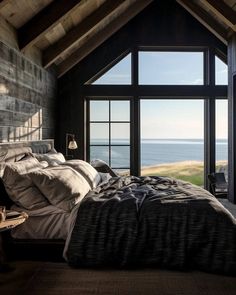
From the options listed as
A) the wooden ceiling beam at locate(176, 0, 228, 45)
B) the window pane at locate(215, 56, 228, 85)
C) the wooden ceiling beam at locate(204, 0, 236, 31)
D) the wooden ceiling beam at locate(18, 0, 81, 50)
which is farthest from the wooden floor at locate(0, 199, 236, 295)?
the window pane at locate(215, 56, 228, 85)

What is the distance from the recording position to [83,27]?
18.5ft

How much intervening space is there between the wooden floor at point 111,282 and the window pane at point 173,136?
4.79 m

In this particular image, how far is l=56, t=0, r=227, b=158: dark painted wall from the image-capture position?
7152 millimetres

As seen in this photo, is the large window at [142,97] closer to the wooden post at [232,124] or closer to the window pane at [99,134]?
the window pane at [99,134]

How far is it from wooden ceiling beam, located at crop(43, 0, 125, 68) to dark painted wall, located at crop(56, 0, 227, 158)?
1351 millimetres

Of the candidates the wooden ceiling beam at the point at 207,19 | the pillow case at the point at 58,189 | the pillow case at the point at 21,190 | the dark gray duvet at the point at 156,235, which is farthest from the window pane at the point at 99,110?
the dark gray duvet at the point at 156,235

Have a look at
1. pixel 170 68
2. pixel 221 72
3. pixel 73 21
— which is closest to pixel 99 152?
pixel 170 68

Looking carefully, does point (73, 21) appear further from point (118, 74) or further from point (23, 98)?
point (118, 74)

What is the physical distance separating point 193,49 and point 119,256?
18.3 feet

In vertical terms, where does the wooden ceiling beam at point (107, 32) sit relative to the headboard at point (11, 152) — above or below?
above

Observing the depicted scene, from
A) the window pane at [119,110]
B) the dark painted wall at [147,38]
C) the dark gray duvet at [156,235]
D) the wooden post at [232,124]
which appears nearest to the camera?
the dark gray duvet at [156,235]

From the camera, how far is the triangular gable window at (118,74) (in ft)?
23.7

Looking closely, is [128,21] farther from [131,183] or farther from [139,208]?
[139,208]

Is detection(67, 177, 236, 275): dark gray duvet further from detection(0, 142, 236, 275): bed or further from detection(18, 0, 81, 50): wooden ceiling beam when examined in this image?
detection(18, 0, 81, 50): wooden ceiling beam
